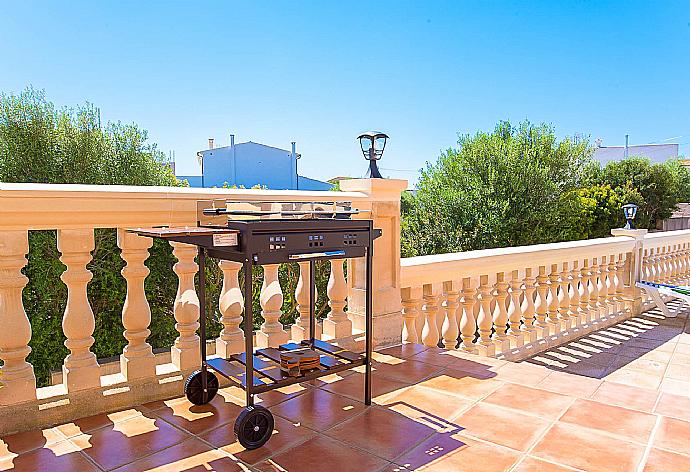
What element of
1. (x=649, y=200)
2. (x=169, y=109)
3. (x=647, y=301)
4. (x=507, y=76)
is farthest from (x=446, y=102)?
(x=647, y=301)

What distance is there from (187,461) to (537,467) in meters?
1.26

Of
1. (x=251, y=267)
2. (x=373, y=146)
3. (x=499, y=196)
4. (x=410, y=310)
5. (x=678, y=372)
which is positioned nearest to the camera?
(x=251, y=267)

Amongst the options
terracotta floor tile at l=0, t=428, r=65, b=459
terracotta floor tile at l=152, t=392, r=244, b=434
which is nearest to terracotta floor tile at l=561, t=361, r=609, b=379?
terracotta floor tile at l=152, t=392, r=244, b=434

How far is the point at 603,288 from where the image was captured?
5.17 meters

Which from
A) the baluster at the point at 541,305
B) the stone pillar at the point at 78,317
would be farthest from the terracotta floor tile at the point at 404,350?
the stone pillar at the point at 78,317

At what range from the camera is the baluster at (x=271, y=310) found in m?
2.82

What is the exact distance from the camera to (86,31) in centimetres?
1934

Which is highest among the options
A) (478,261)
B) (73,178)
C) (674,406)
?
(73,178)

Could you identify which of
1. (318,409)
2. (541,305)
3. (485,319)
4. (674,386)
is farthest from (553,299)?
(318,409)

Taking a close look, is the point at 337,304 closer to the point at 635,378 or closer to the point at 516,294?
the point at 516,294

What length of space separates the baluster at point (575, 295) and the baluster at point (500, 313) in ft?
3.63

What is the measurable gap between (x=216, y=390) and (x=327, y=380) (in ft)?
2.03

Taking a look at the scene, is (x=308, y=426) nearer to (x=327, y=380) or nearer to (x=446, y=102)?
(x=327, y=380)

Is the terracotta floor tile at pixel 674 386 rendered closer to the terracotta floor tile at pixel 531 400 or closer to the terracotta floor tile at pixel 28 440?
the terracotta floor tile at pixel 531 400
